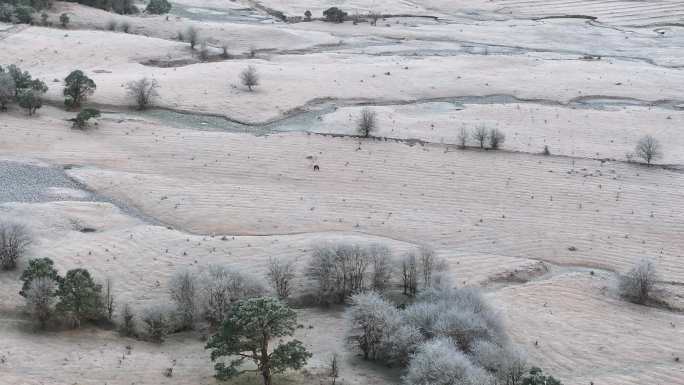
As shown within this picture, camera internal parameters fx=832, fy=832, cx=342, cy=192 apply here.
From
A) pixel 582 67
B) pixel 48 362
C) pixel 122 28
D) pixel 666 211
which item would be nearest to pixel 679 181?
pixel 666 211

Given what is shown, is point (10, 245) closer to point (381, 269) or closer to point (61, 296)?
point (61, 296)

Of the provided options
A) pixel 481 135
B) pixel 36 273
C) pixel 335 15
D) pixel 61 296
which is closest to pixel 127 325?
pixel 61 296

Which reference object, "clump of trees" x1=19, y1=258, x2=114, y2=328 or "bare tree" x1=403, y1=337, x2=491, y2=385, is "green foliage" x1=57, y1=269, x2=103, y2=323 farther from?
"bare tree" x1=403, y1=337, x2=491, y2=385

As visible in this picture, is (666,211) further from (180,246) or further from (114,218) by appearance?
(114,218)

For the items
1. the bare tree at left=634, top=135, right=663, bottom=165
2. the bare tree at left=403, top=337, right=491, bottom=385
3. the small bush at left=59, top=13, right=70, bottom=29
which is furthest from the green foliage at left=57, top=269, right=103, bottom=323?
the small bush at left=59, top=13, right=70, bottom=29

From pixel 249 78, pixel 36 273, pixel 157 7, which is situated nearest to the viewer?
pixel 36 273

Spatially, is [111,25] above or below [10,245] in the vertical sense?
above
